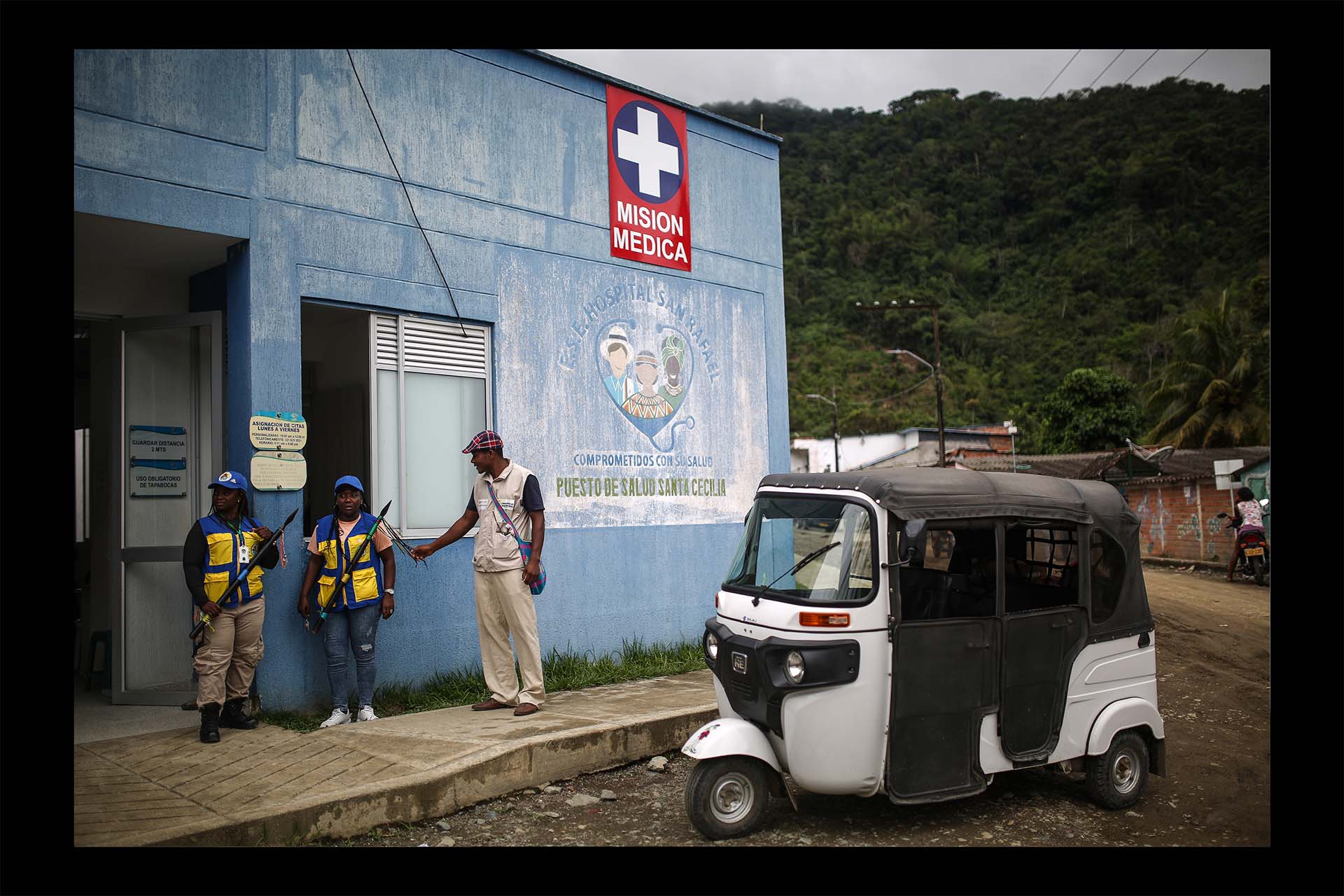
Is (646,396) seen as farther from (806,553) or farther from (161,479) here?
(806,553)

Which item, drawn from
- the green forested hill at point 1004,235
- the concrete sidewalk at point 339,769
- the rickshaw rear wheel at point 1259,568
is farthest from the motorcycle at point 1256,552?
the green forested hill at point 1004,235

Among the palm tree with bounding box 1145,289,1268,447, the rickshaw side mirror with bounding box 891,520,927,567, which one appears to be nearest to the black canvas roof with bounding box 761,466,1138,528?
the rickshaw side mirror with bounding box 891,520,927,567

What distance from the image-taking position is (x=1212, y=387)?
3123 cm

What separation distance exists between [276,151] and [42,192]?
357 cm

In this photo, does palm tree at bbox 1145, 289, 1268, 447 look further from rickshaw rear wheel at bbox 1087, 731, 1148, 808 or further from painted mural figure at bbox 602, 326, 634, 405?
rickshaw rear wheel at bbox 1087, 731, 1148, 808

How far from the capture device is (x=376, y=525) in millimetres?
7207

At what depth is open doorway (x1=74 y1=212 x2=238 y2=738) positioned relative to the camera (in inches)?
291

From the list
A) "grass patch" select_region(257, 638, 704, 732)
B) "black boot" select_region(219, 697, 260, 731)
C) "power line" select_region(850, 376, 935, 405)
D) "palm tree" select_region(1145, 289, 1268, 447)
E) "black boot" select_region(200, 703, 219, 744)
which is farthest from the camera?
"power line" select_region(850, 376, 935, 405)

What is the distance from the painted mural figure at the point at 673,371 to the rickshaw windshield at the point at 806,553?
4.45 metres

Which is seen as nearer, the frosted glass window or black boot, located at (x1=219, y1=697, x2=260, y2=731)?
black boot, located at (x1=219, y1=697, x2=260, y2=731)

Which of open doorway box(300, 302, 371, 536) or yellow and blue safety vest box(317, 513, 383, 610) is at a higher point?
open doorway box(300, 302, 371, 536)

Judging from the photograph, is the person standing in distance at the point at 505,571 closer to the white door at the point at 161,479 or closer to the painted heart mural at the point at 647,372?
the white door at the point at 161,479

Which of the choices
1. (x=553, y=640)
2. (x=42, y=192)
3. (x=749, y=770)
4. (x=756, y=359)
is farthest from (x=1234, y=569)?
(x=42, y=192)

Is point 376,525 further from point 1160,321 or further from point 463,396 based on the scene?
point 1160,321
